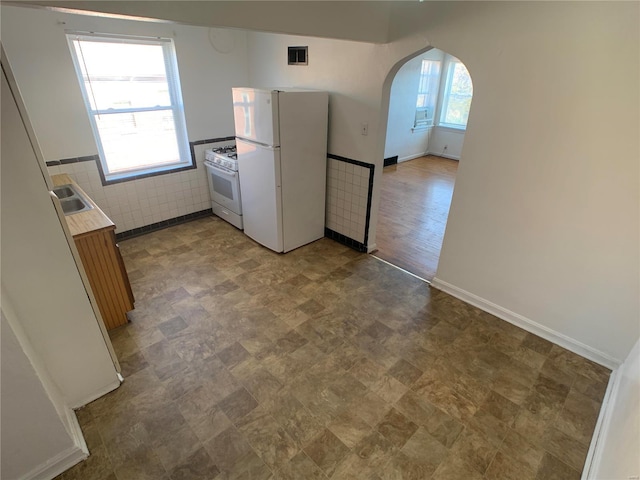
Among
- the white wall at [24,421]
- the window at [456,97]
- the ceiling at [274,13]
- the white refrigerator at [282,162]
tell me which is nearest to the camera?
the white wall at [24,421]

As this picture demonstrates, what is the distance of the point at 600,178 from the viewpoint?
201cm

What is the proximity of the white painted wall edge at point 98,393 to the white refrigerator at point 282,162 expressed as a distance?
1.89 m

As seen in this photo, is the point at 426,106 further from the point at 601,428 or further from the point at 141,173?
the point at 601,428

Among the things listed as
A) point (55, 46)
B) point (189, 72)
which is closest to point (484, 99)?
point (189, 72)

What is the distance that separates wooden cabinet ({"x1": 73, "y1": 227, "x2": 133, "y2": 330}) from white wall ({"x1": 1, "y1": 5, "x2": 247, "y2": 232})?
5.15 feet

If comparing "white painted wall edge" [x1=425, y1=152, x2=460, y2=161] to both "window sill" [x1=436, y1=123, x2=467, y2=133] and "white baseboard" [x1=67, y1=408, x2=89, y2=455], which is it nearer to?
"window sill" [x1=436, y1=123, x2=467, y2=133]

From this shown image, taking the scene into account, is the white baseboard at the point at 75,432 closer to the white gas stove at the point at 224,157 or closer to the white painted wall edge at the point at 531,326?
the white gas stove at the point at 224,157

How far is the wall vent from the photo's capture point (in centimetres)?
340

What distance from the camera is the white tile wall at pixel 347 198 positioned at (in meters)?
3.40

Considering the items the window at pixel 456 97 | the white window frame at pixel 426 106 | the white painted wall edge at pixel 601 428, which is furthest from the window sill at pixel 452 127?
the white painted wall edge at pixel 601 428

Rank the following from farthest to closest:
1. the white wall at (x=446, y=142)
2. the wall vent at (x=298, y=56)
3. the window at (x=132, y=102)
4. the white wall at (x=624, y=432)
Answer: the white wall at (x=446, y=142)
the wall vent at (x=298, y=56)
the window at (x=132, y=102)
the white wall at (x=624, y=432)

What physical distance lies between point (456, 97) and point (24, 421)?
26.7 feet

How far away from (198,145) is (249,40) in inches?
55.4

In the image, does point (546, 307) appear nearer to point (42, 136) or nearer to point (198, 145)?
point (198, 145)
